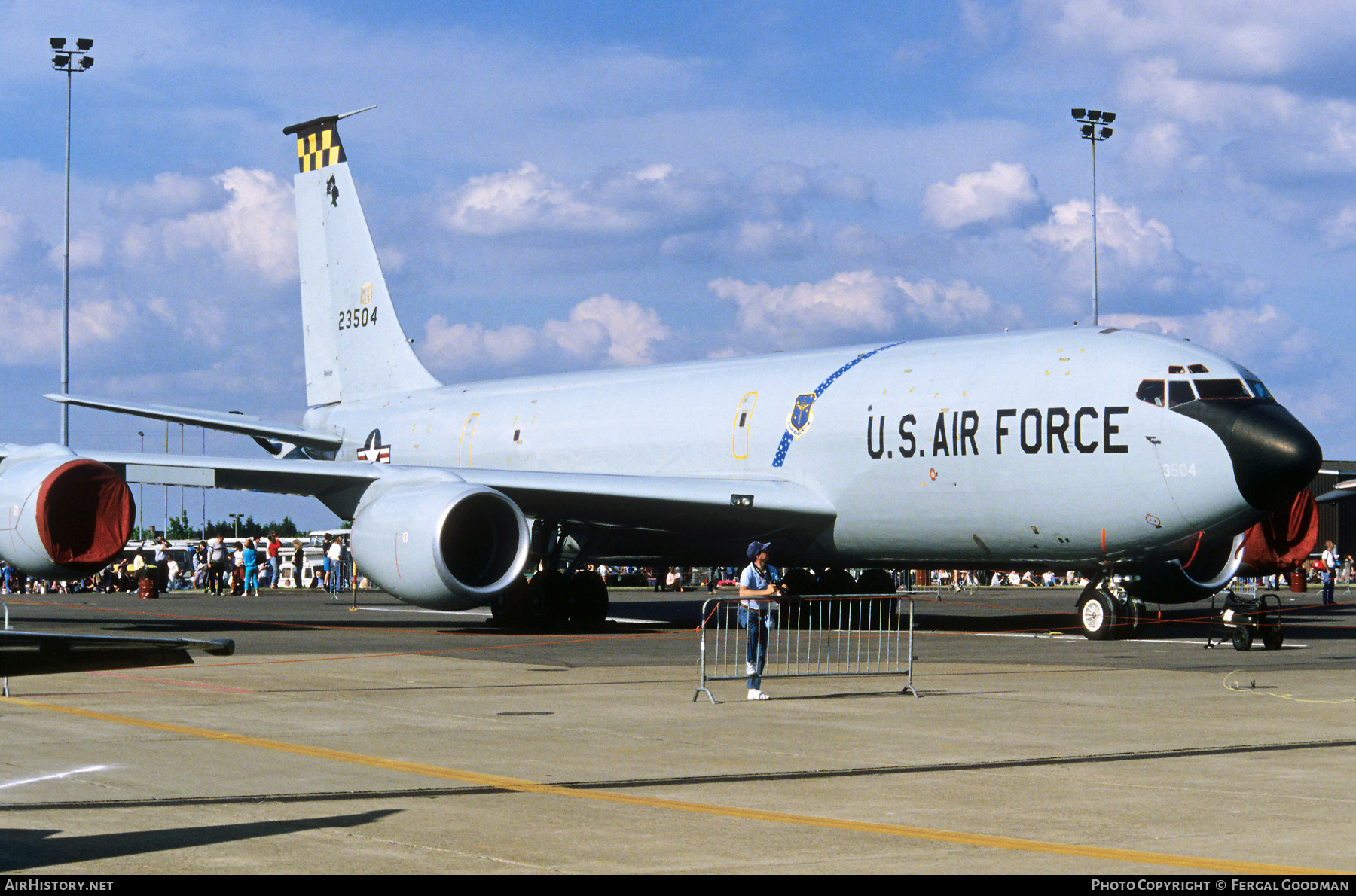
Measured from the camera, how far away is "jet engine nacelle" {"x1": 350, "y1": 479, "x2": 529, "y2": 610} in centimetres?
2028

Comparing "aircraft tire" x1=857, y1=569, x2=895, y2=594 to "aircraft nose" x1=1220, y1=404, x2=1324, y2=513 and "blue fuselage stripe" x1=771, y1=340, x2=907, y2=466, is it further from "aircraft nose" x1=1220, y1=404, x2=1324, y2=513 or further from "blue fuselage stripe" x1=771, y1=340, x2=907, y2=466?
"aircraft nose" x1=1220, y1=404, x2=1324, y2=513

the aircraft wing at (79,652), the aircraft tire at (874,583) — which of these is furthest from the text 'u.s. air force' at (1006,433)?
the aircraft wing at (79,652)

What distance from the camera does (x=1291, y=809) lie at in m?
7.59

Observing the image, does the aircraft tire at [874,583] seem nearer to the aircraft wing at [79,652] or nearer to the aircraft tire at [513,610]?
the aircraft tire at [513,610]

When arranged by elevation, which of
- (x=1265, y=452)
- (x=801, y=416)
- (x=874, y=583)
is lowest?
(x=874, y=583)

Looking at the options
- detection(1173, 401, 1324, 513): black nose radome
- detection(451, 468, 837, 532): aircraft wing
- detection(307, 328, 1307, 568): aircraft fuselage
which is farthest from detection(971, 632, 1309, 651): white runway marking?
detection(451, 468, 837, 532): aircraft wing

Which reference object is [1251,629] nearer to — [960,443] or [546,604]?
[960,443]

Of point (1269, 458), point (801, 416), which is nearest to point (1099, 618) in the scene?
point (1269, 458)

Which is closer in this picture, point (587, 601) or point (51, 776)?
point (51, 776)

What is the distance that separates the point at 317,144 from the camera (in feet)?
108

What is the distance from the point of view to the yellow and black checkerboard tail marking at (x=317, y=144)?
3244 cm

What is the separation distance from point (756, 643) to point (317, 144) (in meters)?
22.3

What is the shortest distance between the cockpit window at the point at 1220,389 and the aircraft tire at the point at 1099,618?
3.10 meters
